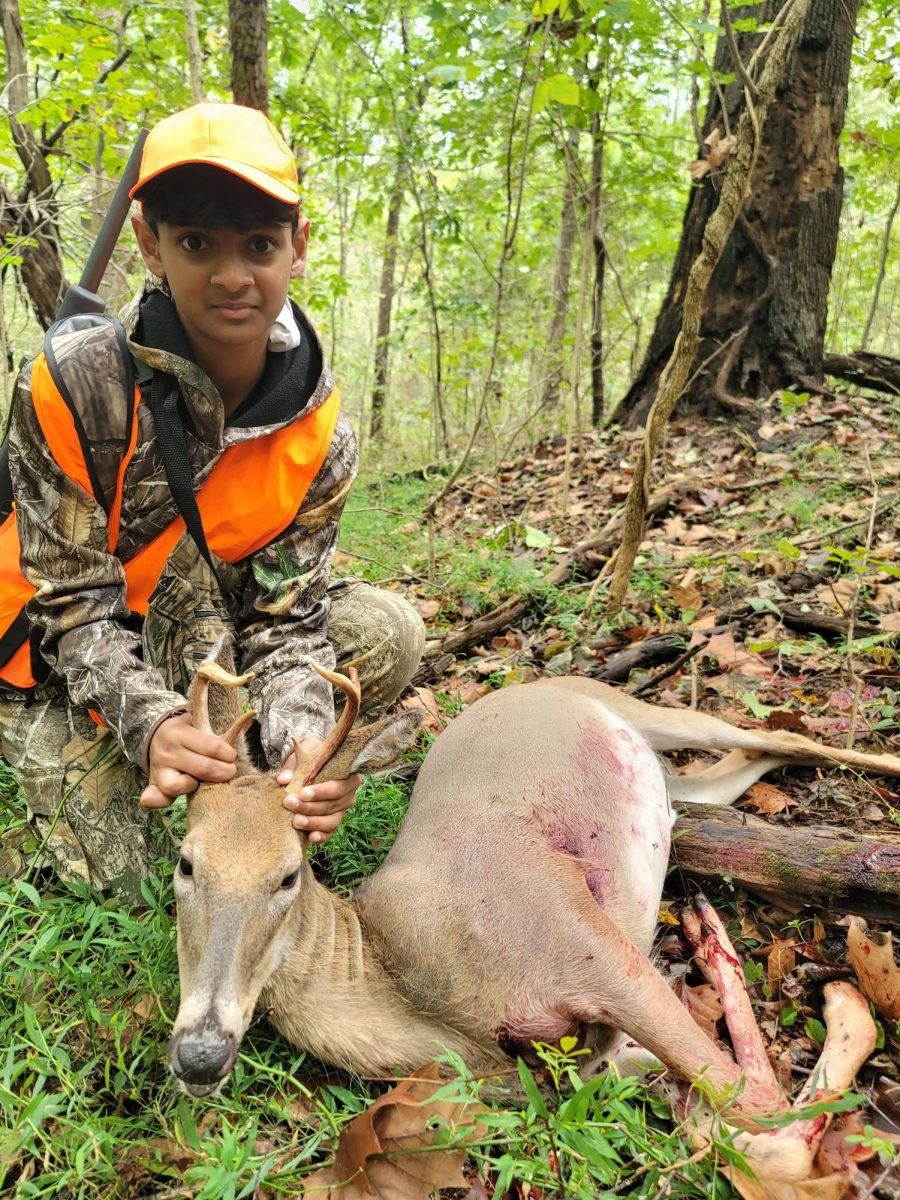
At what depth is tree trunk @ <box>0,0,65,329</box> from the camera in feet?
21.1

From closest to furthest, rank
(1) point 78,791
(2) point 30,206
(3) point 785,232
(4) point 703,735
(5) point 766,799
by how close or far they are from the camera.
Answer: (1) point 78,791 → (5) point 766,799 → (4) point 703,735 → (2) point 30,206 → (3) point 785,232

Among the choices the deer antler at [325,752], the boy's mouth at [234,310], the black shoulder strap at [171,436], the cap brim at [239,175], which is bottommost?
the deer antler at [325,752]

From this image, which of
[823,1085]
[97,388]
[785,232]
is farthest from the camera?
[785,232]

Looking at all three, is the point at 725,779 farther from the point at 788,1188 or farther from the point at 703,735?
the point at 788,1188

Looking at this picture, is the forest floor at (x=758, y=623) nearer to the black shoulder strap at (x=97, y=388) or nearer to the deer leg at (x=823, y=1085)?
the deer leg at (x=823, y=1085)

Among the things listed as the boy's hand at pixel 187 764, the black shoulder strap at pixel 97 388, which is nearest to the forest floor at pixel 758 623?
the boy's hand at pixel 187 764

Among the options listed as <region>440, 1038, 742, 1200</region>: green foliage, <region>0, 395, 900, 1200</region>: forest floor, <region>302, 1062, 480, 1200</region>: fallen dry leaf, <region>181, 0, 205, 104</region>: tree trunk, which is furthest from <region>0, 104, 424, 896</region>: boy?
<region>181, 0, 205, 104</region>: tree trunk

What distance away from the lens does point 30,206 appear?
607cm

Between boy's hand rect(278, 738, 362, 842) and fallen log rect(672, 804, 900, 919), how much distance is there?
120 cm

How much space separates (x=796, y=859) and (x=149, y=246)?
2665 millimetres

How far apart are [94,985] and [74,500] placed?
138cm

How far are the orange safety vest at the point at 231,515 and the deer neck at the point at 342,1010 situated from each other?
3.99 feet

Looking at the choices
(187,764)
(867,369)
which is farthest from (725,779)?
(867,369)

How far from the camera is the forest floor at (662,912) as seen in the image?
197 centimetres
